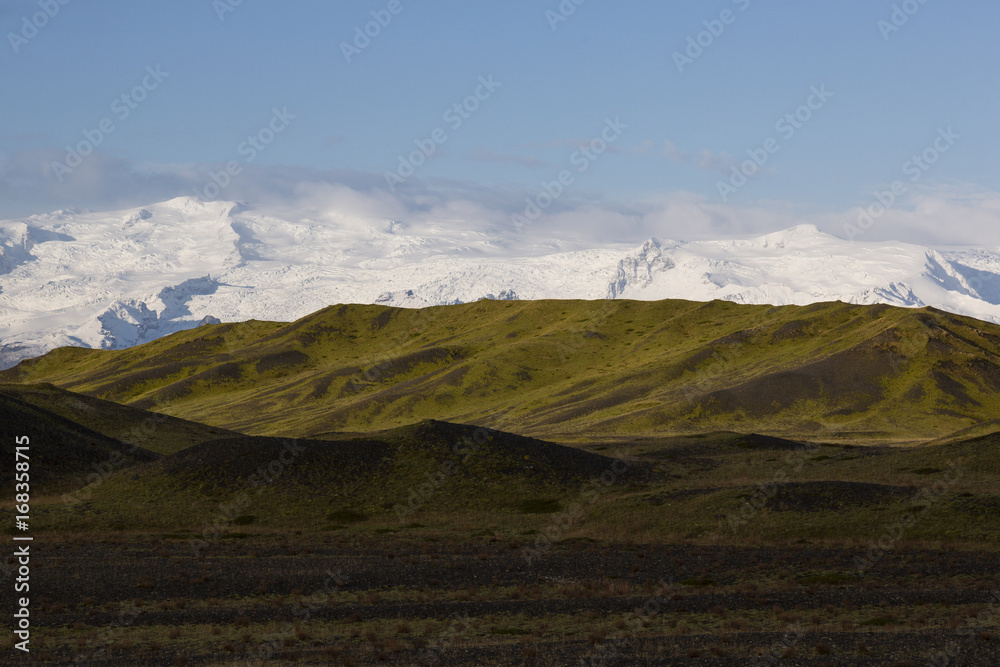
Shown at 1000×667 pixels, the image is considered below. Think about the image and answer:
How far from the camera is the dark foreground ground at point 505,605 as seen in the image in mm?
31156

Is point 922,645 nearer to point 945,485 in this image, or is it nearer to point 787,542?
point 787,542

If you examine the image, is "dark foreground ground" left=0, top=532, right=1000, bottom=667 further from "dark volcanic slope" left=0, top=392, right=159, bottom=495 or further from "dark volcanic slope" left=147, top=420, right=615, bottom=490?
"dark volcanic slope" left=0, top=392, right=159, bottom=495

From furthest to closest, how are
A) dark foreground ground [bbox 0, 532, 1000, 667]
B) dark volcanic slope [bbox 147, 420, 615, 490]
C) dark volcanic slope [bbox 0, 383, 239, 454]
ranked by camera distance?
dark volcanic slope [bbox 0, 383, 239, 454]
dark volcanic slope [bbox 147, 420, 615, 490]
dark foreground ground [bbox 0, 532, 1000, 667]

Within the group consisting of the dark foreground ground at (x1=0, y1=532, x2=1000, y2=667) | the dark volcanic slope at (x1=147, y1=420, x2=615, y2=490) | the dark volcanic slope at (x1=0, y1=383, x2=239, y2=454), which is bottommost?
the dark foreground ground at (x1=0, y1=532, x2=1000, y2=667)

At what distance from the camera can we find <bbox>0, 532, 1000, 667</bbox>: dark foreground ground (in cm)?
3116

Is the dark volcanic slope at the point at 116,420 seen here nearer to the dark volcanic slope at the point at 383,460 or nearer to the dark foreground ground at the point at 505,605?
the dark volcanic slope at the point at 383,460

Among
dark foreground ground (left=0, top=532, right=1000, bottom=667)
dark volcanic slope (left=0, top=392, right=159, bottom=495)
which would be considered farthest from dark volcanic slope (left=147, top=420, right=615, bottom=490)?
dark foreground ground (left=0, top=532, right=1000, bottom=667)

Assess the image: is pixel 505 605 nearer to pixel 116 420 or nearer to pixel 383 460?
pixel 383 460

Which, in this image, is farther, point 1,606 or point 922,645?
point 1,606

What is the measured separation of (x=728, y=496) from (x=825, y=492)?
725 cm

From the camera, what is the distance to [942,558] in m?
50.1

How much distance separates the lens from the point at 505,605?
40.5m

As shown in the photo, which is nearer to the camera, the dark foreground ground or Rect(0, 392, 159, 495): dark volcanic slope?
the dark foreground ground

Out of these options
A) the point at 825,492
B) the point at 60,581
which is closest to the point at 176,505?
the point at 60,581
